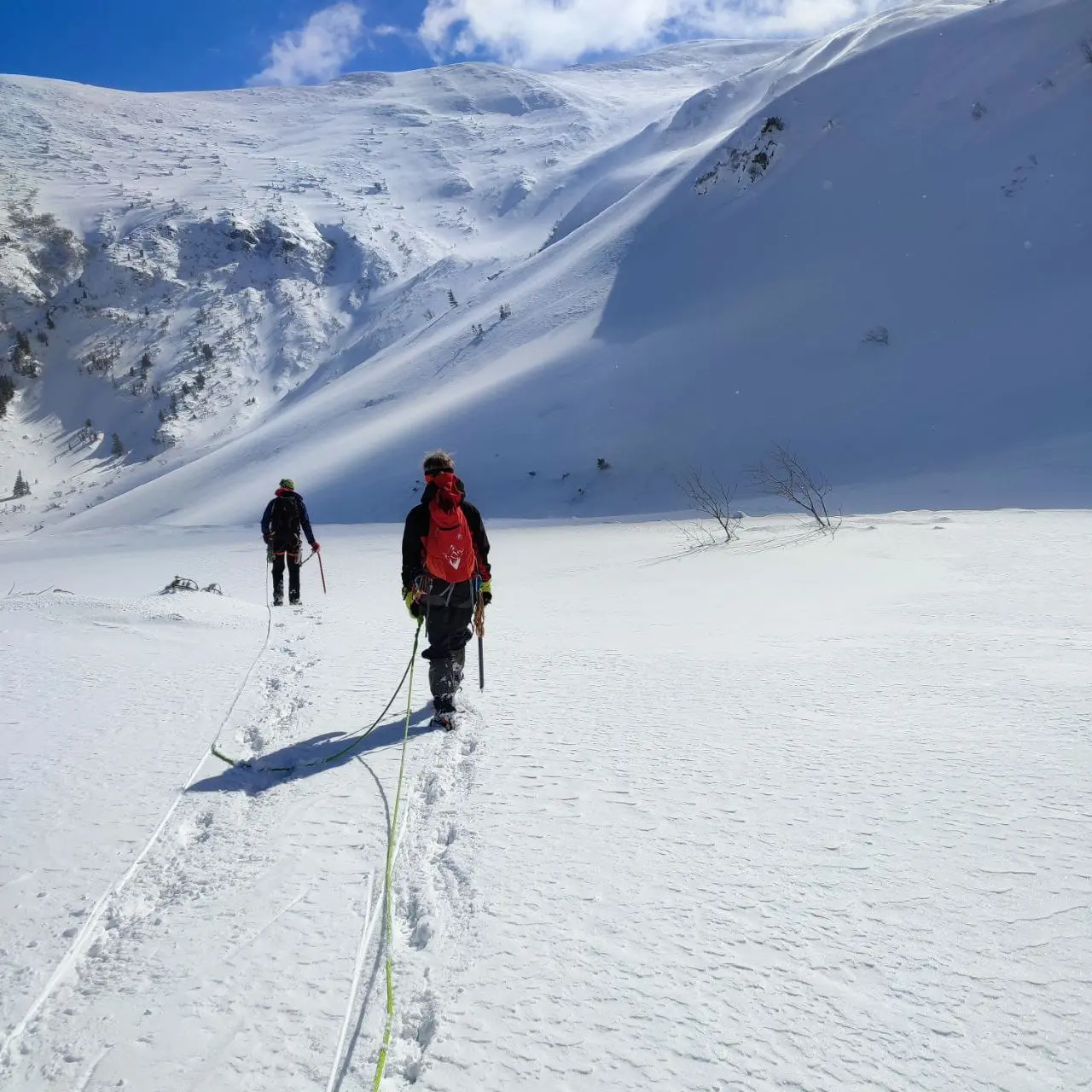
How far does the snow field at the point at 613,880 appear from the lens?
1.98m

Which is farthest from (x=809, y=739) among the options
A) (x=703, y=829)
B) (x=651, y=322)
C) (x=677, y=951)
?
(x=651, y=322)

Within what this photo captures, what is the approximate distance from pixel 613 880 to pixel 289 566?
8445 mm

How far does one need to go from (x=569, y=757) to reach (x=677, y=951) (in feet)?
5.34

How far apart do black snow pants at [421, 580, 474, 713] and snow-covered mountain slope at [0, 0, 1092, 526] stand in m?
14.2

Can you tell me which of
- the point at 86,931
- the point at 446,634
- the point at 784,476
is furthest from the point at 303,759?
the point at 784,476

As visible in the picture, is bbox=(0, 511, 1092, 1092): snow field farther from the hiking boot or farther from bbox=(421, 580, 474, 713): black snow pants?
bbox=(421, 580, 474, 713): black snow pants

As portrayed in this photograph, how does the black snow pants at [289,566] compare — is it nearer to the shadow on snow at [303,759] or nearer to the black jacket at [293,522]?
the black jacket at [293,522]

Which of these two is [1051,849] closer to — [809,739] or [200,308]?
[809,739]

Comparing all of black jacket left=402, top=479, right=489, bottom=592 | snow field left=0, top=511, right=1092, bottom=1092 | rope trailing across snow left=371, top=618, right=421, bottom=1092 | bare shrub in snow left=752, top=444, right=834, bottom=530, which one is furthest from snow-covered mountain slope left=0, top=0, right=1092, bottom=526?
rope trailing across snow left=371, top=618, right=421, bottom=1092

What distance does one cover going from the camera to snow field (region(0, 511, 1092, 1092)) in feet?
6.50

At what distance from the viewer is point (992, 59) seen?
3044 cm

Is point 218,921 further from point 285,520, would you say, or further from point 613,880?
point 285,520

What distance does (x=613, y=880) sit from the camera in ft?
8.93

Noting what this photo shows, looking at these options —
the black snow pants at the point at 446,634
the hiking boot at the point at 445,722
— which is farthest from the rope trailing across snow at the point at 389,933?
the black snow pants at the point at 446,634
